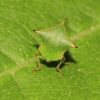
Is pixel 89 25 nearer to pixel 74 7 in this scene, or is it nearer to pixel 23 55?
pixel 74 7

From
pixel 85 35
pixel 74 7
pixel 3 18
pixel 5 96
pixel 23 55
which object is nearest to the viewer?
pixel 5 96

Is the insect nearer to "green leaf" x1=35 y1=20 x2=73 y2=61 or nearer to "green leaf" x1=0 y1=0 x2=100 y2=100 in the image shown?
"green leaf" x1=35 y1=20 x2=73 y2=61

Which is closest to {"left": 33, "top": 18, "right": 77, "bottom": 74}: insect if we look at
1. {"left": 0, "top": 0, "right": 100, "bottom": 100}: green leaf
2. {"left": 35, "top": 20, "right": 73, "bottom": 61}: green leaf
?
{"left": 35, "top": 20, "right": 73, "bottom": 61}: green leaf

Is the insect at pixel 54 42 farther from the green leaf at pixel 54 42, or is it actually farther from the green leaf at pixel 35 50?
the green leaf at pixel 35 50

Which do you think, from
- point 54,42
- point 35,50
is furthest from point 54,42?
point 35,50

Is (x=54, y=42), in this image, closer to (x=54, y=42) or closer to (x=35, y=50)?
(x=54, y=42)

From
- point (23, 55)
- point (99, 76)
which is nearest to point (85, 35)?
point (99, 76)

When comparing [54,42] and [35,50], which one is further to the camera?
[35,50]
